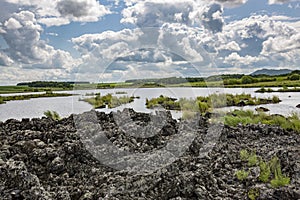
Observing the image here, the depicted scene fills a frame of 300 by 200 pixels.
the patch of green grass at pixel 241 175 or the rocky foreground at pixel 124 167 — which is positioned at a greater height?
the rocky foreground at pixel 124 167

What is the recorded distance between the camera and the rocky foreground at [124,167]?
20.1 ft

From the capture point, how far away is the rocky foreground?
6.12m

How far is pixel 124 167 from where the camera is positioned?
23.7 ft

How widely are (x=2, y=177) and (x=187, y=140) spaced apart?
4222mm

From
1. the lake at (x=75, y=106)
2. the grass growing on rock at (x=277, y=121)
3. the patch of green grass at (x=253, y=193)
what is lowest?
the patch of green grass at (x=253, y=193)

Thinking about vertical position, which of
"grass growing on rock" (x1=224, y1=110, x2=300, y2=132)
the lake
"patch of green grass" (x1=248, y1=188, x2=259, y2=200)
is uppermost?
"grass growing on rock" (x1=224, y1=110, x2=300, y2=132)

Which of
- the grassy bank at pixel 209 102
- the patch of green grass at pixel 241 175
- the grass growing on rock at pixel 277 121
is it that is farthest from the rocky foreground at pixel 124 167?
the grassy bank at pixel 209 102

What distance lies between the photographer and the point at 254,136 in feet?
36.0

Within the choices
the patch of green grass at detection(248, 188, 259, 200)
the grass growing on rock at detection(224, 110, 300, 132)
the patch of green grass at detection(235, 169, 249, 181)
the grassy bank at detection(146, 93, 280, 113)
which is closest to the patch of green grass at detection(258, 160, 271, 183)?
the patch of green grass at detection(235, 169, 249, 181)

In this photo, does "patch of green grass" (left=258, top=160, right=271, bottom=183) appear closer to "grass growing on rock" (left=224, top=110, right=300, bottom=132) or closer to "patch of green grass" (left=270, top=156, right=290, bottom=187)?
"patch of green grass" (left=270, top=156, right=290, bottom=187)

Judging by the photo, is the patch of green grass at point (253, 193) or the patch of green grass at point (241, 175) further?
the patch of green grass at point (241, 175)

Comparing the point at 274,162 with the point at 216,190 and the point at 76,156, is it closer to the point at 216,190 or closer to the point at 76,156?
the point at 216,190

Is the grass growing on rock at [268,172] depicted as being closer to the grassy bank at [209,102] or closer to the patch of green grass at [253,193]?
the patch of green grass at [253,193]

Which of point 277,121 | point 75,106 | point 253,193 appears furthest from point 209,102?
point 253,193
